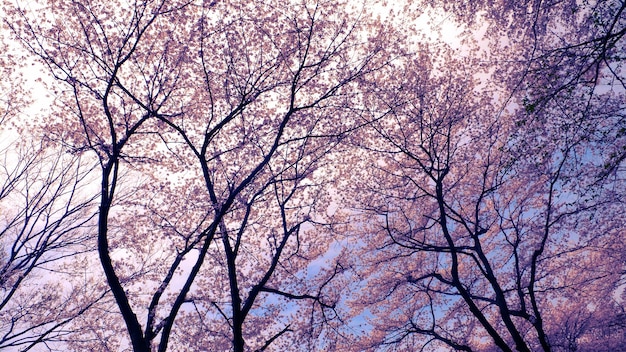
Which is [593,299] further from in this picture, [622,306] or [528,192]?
[528,192]

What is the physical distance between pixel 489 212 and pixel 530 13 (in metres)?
9.72

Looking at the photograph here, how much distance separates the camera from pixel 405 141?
1395 cm

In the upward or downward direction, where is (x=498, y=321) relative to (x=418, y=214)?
downward

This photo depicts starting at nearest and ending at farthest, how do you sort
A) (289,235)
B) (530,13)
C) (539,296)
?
1. (530,13)
2. (289,235)
3. (539,296)

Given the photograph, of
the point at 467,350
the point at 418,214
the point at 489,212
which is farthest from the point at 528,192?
the point at 467,350

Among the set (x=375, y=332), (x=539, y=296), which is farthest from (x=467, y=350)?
(x=539, y=296)

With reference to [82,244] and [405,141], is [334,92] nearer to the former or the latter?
[405,141]

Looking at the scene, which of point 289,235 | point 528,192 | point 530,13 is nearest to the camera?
point 530,13

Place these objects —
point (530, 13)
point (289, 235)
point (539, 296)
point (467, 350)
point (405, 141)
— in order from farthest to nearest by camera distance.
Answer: point (539, 296)
point (405, 141)
point (289, 235)
point (467, 350)
point (530, 13)

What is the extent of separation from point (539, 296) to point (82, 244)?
1969 cm

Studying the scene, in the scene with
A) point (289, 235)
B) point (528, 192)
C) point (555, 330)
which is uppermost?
point (528, 192)

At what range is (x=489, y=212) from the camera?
16922mm

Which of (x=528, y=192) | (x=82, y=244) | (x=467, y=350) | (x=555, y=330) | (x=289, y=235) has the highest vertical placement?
(x=528, y=192)

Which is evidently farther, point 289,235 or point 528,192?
point 528,192
